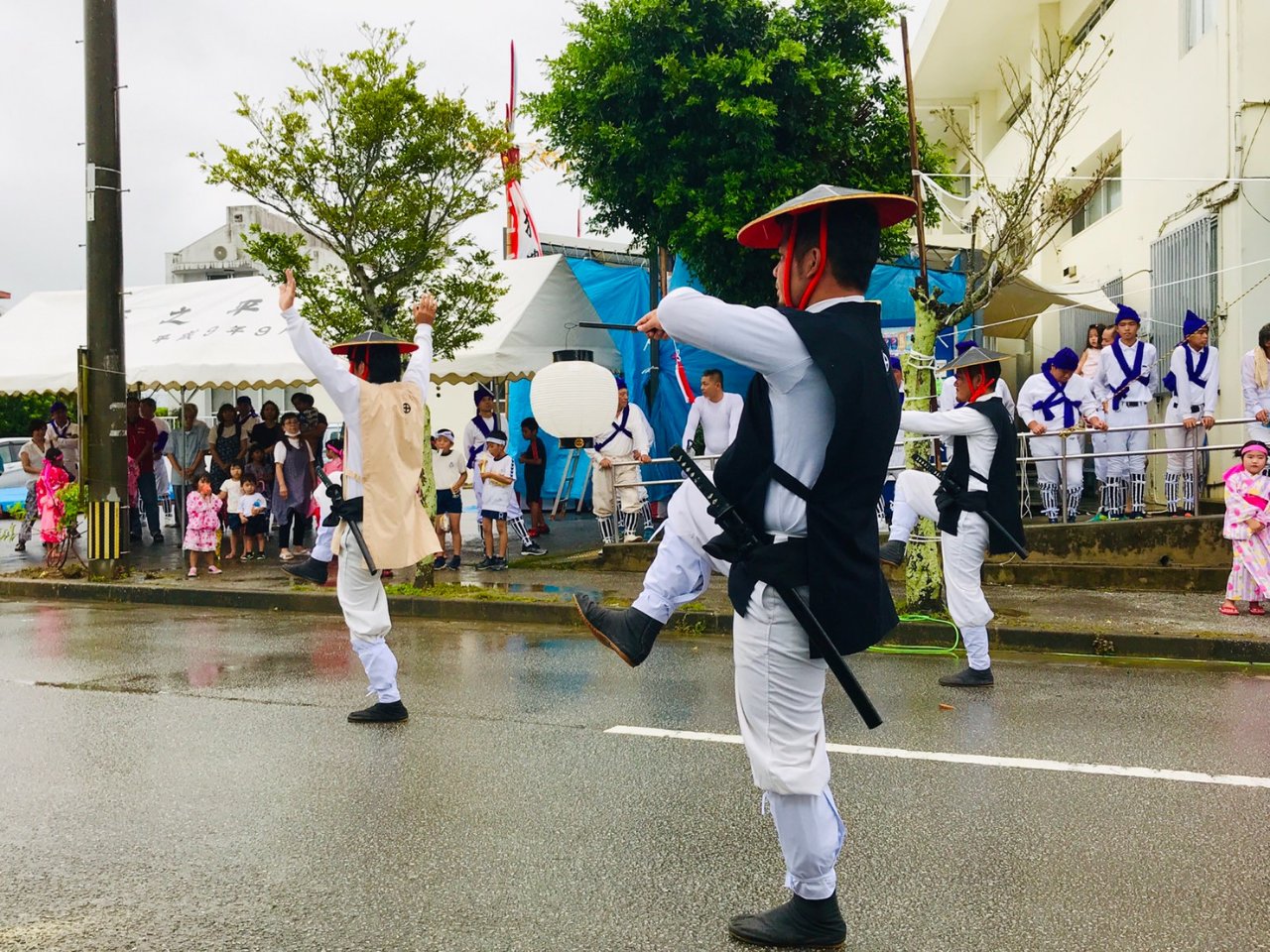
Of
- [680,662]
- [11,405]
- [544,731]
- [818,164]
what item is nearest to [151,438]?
[818,164]

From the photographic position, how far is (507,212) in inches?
1008

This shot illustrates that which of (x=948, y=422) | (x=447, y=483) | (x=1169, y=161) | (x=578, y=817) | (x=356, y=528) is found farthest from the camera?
(x=1169, y=161)

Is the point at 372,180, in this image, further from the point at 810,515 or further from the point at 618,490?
the point at 810,515

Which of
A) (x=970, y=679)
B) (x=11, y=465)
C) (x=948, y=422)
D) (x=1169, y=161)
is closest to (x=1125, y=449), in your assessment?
(x=1169, y=161)

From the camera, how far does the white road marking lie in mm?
5078

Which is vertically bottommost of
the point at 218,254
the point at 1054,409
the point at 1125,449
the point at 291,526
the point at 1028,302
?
the point at 291,526

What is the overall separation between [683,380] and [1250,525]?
7.89 metres

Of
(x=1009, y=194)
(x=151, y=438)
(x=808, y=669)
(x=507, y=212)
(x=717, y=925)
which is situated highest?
(x=507, y=212)

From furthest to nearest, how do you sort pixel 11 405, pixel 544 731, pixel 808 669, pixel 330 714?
pixel 11 405 → pixel 330 714 → pixel 544 731 → pixel 808 669

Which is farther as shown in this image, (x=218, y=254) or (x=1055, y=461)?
(x=218, y=254)

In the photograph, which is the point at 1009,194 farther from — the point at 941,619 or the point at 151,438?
the point at 151,438

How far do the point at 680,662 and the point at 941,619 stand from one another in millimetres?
2212

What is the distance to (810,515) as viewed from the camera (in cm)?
338

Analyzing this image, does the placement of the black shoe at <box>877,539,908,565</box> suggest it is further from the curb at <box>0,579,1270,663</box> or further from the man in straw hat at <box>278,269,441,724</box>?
the man in straw hat at <box>278,269,441,724</box>
